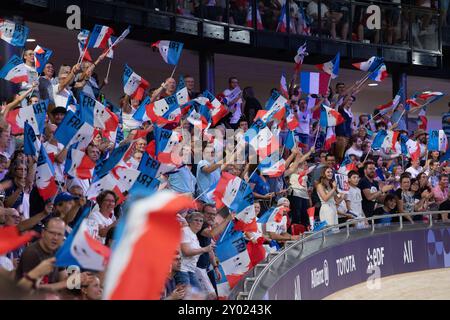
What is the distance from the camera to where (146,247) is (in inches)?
98.7

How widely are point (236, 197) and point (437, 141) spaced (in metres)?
8.91

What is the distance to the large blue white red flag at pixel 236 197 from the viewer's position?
888cm

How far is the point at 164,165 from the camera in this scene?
26.8 ft

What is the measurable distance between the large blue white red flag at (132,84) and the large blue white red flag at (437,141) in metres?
7.28

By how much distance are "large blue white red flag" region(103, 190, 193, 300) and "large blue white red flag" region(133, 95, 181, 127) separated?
7.94m

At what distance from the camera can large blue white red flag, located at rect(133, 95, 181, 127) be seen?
1052 centimetres

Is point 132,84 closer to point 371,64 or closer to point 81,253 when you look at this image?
point 371,64

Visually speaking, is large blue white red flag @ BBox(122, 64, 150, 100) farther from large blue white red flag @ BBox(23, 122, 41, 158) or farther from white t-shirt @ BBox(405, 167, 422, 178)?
white t-shirt @ BBox(405, 167, 422, 178)

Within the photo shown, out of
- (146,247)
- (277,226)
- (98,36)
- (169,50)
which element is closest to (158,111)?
(98,36)

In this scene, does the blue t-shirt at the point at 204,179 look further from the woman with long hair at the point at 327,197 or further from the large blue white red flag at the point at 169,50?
the large blue white red flag at the point at 169,50

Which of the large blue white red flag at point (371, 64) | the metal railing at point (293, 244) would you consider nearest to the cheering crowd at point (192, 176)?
the metal railing at point (293, 244)

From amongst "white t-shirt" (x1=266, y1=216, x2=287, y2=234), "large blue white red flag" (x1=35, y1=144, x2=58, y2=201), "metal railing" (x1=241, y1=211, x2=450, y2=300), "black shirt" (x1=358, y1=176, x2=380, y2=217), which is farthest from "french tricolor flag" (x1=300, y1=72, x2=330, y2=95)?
"large blue white red flag" (x1=35, y1=144, x2=58, y2=201)

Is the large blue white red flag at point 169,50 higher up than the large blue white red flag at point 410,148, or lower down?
higher up
